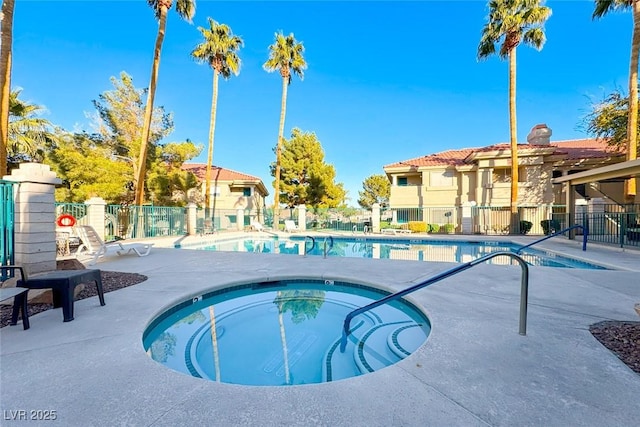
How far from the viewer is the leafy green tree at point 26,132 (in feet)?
50.3

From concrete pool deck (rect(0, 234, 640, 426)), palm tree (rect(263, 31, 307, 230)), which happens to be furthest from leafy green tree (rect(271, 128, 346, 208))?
concrete pool deck (rect(0, 234, 640, 426))

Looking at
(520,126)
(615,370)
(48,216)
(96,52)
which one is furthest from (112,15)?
(520,126)

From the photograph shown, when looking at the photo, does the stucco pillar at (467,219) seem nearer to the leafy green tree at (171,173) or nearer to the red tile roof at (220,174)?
the leafy green tree at (171,173)

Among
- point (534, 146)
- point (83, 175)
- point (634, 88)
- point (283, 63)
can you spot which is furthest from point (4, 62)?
point (534, 146)

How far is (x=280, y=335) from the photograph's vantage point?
13.4 ft

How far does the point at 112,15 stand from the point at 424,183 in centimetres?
2192

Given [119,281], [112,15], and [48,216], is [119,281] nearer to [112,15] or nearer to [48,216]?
[48,216]

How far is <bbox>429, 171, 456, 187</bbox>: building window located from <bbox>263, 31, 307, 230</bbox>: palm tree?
1238 centimetres

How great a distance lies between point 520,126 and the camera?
1934 centimetres

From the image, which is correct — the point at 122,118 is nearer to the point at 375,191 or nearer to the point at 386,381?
the point at 386,381

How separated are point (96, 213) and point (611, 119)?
87.5 ft

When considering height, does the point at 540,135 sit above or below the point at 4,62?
above

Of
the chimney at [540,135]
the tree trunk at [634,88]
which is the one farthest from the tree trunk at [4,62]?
the chimney at [540,135]

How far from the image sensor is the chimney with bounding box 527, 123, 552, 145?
70.5ft
